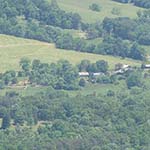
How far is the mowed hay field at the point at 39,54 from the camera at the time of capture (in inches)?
7653

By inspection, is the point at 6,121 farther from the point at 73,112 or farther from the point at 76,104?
the point at 76,104

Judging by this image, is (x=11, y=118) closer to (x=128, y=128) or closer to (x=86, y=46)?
(x=128, y=128)

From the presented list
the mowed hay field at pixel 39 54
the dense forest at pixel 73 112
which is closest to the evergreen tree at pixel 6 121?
the dense forest at pixel 73 112

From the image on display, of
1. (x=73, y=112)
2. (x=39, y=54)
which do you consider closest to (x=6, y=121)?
(x=73, y=112)

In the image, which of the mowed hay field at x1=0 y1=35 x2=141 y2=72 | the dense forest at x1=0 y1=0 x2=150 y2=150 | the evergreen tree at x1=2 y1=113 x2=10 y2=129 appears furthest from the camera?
the mowed hay field at x1=0 y1=35 x2=141 y2=72

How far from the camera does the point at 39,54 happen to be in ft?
642

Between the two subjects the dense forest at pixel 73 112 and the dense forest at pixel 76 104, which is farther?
the dense forest at pixel 76 104

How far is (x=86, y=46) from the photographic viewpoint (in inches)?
7859

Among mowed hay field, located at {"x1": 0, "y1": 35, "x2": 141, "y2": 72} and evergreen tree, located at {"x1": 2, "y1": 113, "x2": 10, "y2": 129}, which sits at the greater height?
mowed hay field, located at {"x1": 0, "y1": 35, "x2": 141, "y2": 72}

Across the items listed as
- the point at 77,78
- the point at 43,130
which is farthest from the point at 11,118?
the point at 77,78

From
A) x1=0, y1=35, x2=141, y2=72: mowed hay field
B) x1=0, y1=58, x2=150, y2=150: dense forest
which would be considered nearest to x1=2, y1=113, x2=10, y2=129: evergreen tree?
x1=0, y1=58, x2=150, y2=150: dense forest

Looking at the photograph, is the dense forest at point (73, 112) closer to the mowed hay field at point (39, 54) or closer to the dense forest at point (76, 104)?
the dense forest at point (76, 104)

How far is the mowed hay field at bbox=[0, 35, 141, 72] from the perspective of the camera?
638 feet

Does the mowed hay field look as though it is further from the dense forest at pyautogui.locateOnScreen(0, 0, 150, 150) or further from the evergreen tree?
the evergreen tree
